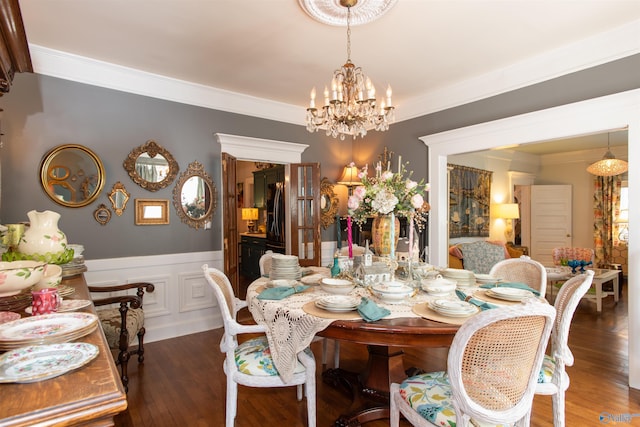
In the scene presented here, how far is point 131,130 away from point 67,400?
3.44 meters

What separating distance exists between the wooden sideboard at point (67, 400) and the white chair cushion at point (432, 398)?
1221 mm

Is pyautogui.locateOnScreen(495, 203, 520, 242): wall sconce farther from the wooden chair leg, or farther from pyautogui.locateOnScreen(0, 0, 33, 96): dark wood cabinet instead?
pyautogui.locateOnScreen(0, 0, 33, 96): dark wood cabinet

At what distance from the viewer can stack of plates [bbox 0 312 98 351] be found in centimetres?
89

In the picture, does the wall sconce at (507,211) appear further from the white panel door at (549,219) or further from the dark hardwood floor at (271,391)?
the dark hardwood floor at (271,391)

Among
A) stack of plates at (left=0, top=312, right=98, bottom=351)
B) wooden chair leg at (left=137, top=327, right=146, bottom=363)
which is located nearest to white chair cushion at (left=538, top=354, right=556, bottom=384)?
stack of plates at (left=0, top=312, right=98, bottom=351)

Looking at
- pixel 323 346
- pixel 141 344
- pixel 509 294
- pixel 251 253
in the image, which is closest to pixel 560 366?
pixel 509 294

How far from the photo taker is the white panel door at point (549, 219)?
7.44m

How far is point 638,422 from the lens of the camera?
2.20 meters

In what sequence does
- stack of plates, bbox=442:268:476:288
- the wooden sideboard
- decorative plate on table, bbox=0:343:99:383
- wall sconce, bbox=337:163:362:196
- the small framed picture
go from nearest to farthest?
1. the wooden sideboard
2. decorative plate on table, bbox=0:343:99:383
3. stack of plates, bbox=442:268:476:288
4. the small framed picture
5. wall sconce, bbox=337:163:362:196

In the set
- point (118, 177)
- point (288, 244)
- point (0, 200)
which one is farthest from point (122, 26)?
Result: point (288, 244)

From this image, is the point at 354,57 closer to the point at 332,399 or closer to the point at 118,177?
the point at 118,177

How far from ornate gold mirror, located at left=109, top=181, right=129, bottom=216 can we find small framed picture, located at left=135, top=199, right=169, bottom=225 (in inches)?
4.6

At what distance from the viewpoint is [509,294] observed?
1.92 meters

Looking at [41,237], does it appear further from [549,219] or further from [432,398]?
[549,219]
